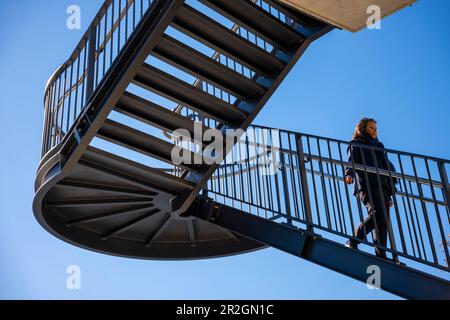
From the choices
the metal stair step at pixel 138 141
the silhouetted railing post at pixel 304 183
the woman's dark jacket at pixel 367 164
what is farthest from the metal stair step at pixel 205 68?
the woman's dark jacket at pixel 367 164

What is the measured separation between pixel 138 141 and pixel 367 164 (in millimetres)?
3344

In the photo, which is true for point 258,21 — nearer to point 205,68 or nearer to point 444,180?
point 205,68

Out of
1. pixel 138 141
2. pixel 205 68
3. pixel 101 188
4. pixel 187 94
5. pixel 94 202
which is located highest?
pixel 205 68

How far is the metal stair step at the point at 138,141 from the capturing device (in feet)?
A: 30.9

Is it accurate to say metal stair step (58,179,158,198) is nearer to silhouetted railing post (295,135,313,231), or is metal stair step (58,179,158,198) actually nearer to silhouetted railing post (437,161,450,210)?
silhouetted railing post (295,135,313,231)

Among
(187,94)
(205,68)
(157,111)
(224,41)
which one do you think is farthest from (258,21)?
(157,111)

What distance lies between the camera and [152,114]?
31.0 feet

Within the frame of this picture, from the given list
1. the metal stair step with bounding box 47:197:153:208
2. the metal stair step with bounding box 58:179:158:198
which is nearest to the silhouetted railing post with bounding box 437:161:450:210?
the metal stair step with bounding box 58:179:158:198

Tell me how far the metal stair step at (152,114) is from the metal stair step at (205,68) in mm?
687

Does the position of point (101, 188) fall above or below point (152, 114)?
below

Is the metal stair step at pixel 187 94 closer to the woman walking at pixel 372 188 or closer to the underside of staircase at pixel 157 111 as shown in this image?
the underside of staircase at pixel 157 111

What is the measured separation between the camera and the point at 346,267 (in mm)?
8242
